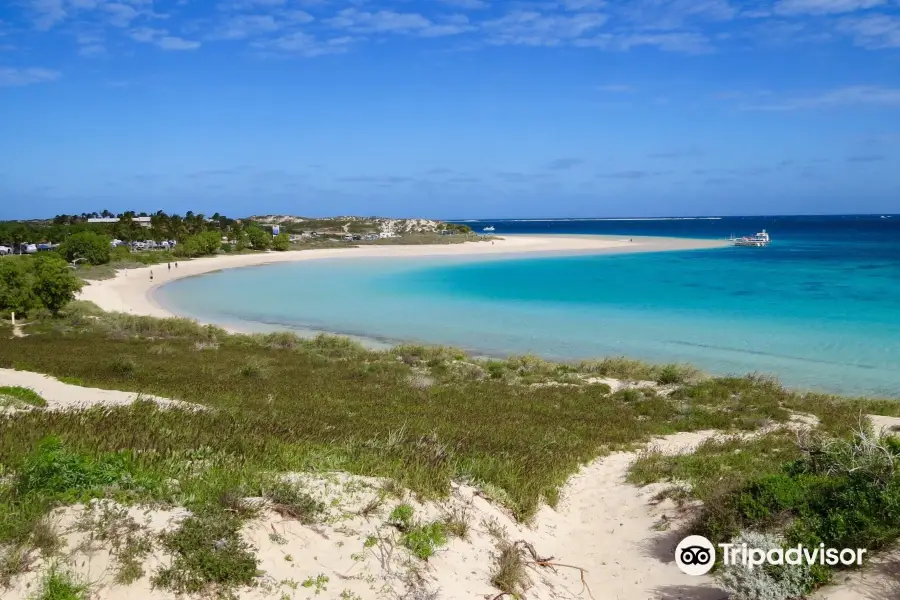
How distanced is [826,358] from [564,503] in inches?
851

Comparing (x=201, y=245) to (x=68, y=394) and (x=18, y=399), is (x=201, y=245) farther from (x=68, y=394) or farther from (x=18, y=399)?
(x=18, y=399)

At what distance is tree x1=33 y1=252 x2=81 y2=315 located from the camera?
34.3m

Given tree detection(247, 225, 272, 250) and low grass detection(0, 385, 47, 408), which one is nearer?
low grass detection(0, 385, 47, 408)

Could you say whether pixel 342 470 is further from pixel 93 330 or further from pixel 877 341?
pixel 877 341

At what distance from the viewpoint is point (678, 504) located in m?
8.41

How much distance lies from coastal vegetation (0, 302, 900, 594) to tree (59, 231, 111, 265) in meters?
55.5

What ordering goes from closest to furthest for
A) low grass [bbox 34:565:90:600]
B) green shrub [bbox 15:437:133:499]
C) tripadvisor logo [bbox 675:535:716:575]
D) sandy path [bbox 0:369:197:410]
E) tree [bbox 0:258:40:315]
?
low grass [bbox 34:565:90:600] < green shrub [bbox 15:437:133:499] < tripadvisor logo [bbox 675:535:716:575] < sandy path [bbox 0:369:197:410] < tree [bbox 0:258:40:315]

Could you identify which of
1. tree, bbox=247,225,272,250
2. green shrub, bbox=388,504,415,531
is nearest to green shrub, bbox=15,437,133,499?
green shrub, bbox=388,504,415,531

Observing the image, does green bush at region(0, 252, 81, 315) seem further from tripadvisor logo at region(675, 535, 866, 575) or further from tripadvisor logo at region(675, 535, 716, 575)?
tripadvisor logo at region(675, 535, 866, 575)

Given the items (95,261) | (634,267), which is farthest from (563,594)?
(95,261)

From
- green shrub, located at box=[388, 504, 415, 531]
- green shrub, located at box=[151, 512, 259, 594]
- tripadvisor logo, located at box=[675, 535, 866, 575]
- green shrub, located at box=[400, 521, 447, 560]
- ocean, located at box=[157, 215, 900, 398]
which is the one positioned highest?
green shrub, located at box=[151, 512, 259, 594]

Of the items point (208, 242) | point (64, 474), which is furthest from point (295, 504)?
point (208, 242)

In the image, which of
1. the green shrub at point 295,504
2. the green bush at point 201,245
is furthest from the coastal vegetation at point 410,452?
the green bush at point 201,245

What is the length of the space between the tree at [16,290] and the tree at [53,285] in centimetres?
37
